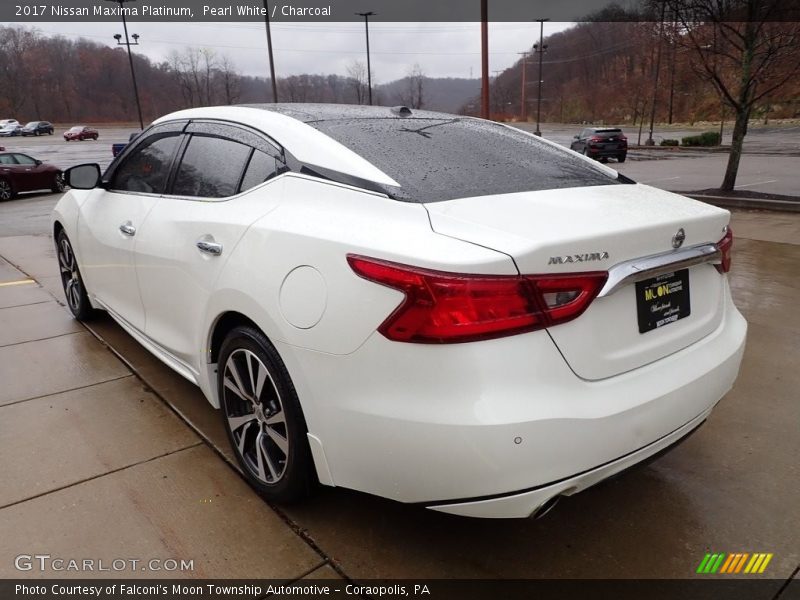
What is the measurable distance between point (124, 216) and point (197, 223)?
102cm

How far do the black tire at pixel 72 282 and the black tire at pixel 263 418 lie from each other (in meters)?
2.58

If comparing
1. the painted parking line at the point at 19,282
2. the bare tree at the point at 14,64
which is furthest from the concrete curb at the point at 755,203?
the bare tree at the point at 14,64

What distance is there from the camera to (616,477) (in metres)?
1.98

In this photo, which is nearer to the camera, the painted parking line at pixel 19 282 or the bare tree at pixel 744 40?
the painted parking line at pixel 19 282

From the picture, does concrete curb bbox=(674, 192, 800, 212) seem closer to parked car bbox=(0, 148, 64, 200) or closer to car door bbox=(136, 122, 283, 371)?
car door bbox=(136, 122, 283, 371)

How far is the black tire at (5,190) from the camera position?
16.5 metres

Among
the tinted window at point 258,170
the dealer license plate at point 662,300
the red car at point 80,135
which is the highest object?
the red car at point 80,135

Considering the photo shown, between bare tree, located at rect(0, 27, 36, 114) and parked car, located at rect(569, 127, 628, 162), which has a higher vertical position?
bare tree, located at rect(0, 27, 36, 114)

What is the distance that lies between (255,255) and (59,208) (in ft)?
10.6

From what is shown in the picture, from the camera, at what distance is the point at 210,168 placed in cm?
291

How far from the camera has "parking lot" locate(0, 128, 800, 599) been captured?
7.33 feet

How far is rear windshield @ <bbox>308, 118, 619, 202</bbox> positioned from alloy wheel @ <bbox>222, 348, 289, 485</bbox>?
2.99 ft

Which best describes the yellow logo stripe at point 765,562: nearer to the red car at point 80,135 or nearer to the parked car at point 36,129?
the red car at point 80,135

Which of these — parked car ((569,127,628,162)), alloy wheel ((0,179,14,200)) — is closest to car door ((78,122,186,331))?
alloy wheel ((0,179,14,200))
